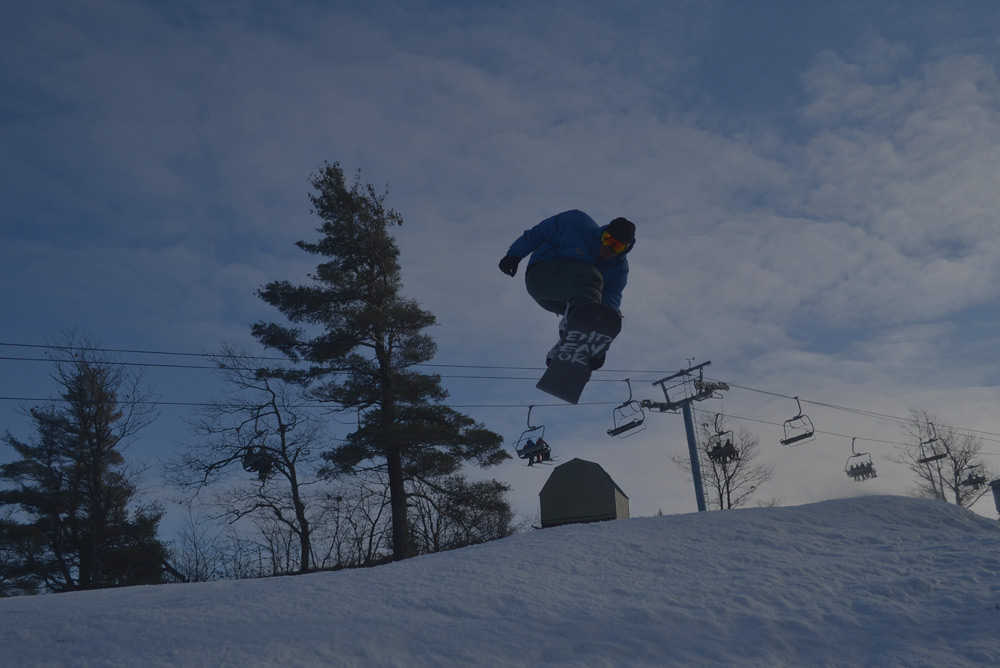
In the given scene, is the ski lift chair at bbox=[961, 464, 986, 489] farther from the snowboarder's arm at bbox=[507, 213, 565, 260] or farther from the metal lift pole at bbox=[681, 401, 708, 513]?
the snowboarder's arm at bbox=[507, 213, 565, 260]

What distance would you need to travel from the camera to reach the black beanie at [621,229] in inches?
226

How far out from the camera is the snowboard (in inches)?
232

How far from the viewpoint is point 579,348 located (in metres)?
6.06

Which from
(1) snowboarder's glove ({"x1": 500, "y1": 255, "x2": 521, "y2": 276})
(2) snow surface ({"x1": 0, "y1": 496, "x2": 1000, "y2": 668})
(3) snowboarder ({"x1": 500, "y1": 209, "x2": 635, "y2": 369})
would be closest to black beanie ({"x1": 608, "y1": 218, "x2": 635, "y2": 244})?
(3) snowboarder ({"x1": 500, "y1": 209, "x2": 635, "y2": 369})

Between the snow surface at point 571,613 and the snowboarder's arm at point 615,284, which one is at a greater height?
the snowboarder's arm at point 615,284

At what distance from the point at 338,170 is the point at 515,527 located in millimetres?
18914

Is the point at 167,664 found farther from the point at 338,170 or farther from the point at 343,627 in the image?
the point at 338,170

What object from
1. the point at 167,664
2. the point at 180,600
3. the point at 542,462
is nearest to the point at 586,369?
the point at 167,664

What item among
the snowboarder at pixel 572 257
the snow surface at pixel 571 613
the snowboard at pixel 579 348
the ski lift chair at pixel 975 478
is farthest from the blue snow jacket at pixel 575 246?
the ski lift chair at pixel 975 478

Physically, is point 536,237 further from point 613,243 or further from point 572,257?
point 613,243

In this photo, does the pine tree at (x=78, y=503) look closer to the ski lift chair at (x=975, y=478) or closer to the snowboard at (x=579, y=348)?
the snowboard at (x=579, y=348)

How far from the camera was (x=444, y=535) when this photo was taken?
2567 cm

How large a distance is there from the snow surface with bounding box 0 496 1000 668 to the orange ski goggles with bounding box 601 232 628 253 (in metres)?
2.80

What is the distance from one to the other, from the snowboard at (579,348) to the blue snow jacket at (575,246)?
14.5 inches
